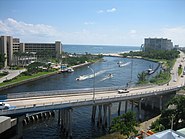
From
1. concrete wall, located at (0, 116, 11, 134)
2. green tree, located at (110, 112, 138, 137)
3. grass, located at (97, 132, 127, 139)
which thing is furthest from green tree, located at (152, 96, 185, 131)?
concrete wall, located at (0, 116, 11, 134)

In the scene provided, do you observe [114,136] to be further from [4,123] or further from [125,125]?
[4,123]

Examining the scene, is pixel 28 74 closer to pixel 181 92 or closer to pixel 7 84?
pixel 7 84

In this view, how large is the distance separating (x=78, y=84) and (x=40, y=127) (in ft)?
158

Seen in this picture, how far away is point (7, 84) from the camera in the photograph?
287ft

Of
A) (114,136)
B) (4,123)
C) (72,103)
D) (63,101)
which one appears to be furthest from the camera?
(114,136)

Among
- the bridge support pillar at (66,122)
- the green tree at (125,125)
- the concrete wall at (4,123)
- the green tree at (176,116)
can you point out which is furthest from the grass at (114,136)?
the concrete wall at (4,123)

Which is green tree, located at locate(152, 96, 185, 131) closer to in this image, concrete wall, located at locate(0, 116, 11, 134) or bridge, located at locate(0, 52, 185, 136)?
bridge, located at locate(0, 52, 185, 136)

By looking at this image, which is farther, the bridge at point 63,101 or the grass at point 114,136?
the grass at point 114,136

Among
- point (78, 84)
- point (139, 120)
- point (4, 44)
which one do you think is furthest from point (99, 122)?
point (4, 44)

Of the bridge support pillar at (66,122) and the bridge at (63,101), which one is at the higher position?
the bridge at (63,101)

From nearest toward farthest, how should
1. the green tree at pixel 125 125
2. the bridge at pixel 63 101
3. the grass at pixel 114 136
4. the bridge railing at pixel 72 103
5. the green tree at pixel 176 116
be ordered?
the bridge railing at pixel 72 103
the bridge at pixel 63 101
the green tree at pixel 125 125
the grass at pixel 114 136
the green tree at pixel 176 116

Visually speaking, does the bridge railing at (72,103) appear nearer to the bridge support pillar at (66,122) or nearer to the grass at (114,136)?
the bridge support pillar at (66,122)

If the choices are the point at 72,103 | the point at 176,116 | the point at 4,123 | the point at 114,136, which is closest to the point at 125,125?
the point at 114,136

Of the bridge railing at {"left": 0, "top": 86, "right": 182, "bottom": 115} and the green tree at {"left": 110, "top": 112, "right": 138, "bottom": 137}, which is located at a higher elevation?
the bridge railing at {"left": 0, "top": 86, "right": 182, "bottom": 115}
